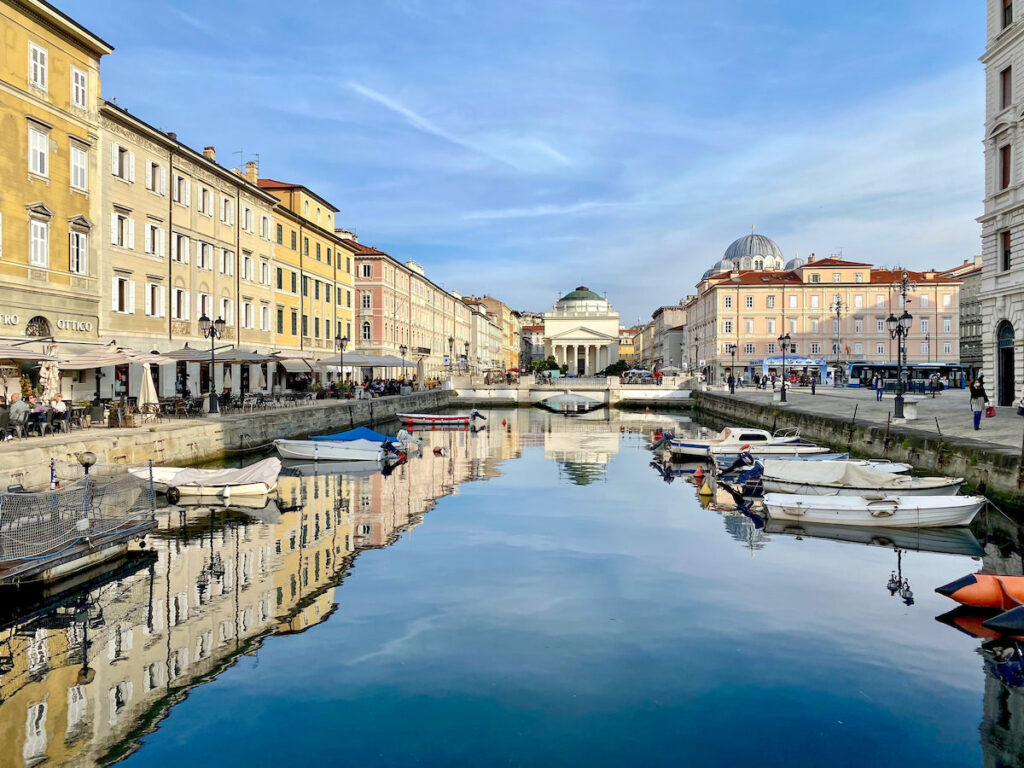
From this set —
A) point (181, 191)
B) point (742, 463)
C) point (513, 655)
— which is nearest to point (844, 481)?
point (742, 463)

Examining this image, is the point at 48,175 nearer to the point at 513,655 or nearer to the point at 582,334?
the point at 513,655

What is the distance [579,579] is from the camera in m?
14.8

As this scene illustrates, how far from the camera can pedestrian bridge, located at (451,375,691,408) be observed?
79250 mm

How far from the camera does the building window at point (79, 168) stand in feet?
96.2

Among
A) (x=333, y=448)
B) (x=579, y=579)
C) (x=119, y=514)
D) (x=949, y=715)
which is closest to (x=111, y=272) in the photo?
(x=333, y=448)

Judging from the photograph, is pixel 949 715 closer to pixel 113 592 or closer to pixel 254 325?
pixel 113 592

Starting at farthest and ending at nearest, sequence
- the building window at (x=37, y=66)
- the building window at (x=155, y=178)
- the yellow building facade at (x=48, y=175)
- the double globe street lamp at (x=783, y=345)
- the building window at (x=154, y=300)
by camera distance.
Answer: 1. the double globe street lamp at (x=783, y=345)
2. the building window at (x=155, y=178)
3. the building window at (x=154, y=300)
4. the building window at (x=37, y=66)
5. the yellow building facade at (x=48, y=175)

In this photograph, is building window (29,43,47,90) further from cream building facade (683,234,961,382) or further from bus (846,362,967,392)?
cream building facade (683,234,961,382)

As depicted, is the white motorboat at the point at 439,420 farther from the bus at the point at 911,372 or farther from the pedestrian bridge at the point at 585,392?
the bus at the point at 911,372

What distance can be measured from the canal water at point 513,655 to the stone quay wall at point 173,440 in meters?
4.73

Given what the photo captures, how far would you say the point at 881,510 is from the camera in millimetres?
18812

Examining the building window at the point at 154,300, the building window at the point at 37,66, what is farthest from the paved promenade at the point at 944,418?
the building window at the point at 37,66

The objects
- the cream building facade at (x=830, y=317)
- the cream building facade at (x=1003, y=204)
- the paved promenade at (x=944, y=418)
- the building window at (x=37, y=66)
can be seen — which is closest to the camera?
the paved promenade at (x=944, y=418)

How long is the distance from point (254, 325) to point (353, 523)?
30065 millimetres
